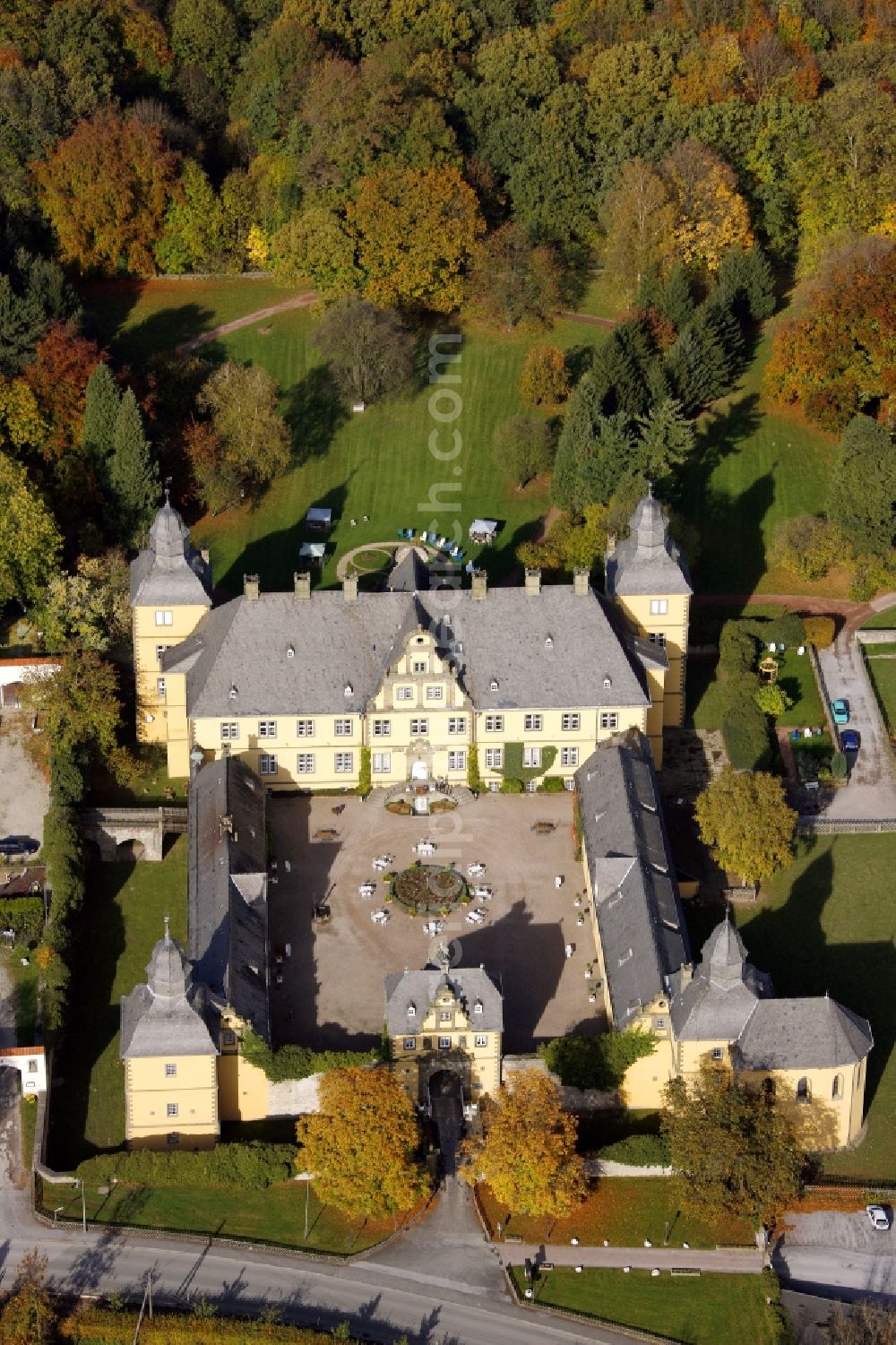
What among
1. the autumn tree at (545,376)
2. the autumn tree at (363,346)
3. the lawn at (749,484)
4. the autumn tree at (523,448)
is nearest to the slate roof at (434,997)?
the lawn at (749,484)

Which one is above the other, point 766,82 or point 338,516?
point 766,82

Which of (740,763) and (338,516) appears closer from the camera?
(740,763)

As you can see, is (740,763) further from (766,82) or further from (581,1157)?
(766,82)

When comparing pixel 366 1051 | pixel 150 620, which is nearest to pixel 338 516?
pixel 150 620

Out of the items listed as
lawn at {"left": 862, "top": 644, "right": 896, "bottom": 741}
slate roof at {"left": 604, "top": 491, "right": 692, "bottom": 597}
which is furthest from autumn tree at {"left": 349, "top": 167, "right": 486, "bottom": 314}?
lawn at {"left": 862, "top": 644, "right": 896, "bottom": 741}

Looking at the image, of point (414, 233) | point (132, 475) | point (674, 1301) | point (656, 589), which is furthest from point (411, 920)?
point (414, 233)

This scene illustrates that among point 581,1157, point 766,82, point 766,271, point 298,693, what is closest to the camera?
point 581,1157

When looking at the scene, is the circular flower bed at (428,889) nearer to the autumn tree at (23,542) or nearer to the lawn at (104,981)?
the lawn at (104,981)
